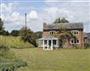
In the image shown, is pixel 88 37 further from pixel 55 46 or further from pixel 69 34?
pixel 55 46

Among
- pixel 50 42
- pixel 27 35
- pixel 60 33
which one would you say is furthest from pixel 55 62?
pixel 60 33

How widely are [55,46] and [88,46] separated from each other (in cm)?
527

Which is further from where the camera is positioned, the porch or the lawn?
the porch

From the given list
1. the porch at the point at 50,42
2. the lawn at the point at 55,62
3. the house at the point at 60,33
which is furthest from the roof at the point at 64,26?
the lawn at the point at 55,62

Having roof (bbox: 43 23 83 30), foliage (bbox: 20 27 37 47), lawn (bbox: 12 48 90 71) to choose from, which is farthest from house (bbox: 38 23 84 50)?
lawn (bbox: 12 48 90 71)

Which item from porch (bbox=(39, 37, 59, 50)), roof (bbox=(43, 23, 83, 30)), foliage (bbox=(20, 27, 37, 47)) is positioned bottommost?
porch (bbox=(39, 37, 59, 50))

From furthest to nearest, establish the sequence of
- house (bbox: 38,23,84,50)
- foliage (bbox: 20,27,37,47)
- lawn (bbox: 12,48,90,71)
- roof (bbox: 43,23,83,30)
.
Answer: roof (bbox: 43,23,83,30) < house (bbox: 38,23,84,50) < foliage (bbox: 20,27,37,47) < lawn (bbox: 12,48,90,71)

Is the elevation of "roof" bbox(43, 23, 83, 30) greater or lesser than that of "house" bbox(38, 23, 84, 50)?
greater

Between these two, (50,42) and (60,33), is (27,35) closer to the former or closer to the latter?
(50,42)

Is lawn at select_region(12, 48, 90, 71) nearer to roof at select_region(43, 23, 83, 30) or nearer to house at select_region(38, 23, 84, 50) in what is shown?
house at select_region(38, 23, 84, 50)

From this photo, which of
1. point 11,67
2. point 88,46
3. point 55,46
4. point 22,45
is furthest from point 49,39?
point 11,67

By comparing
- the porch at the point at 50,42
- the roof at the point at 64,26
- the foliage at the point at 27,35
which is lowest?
the porch at the point at 50,42

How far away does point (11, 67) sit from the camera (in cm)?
912

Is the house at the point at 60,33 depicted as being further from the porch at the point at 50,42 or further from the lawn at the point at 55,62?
the lawn at the point at 55,62
